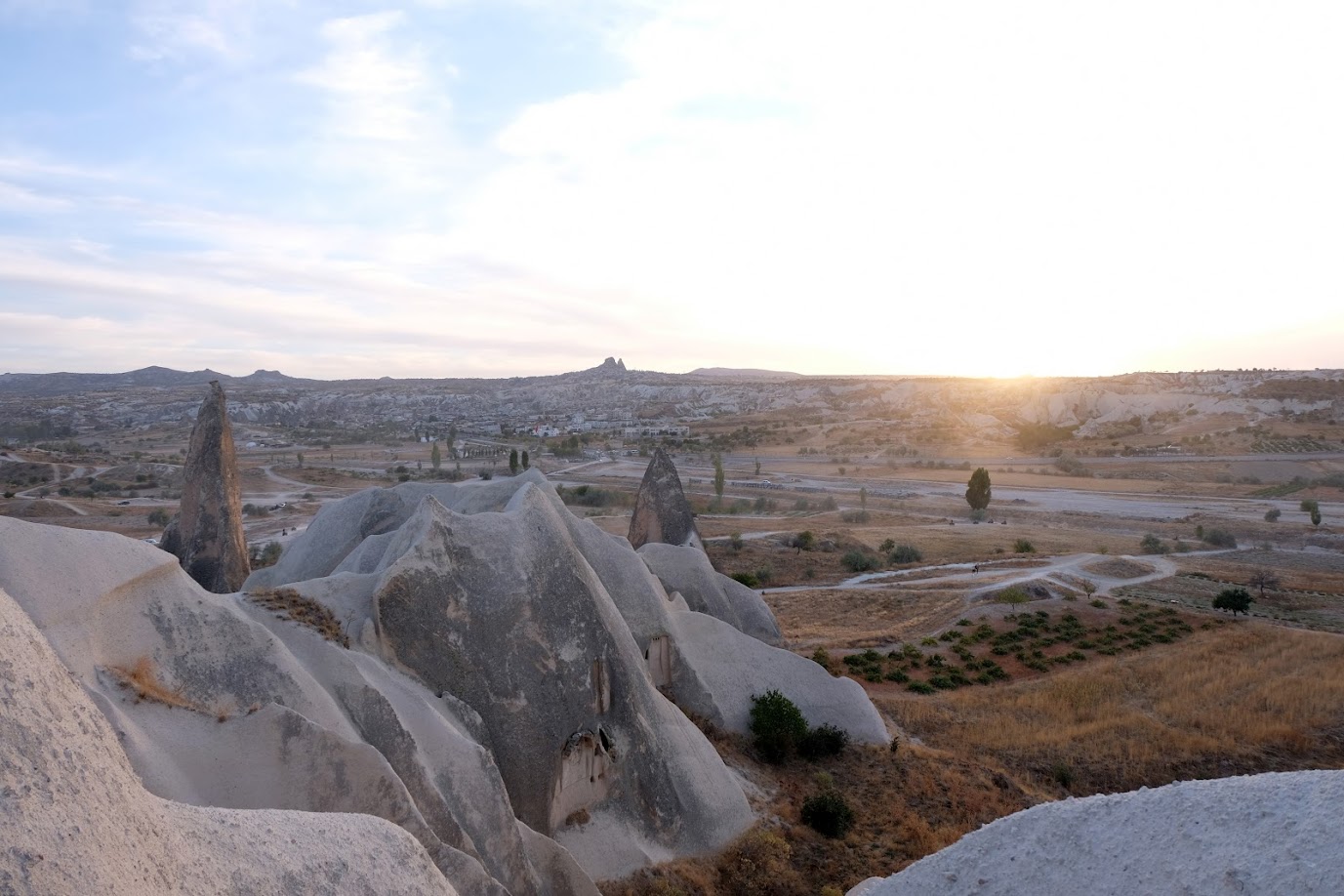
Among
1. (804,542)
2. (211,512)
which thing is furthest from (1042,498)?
(211,512)

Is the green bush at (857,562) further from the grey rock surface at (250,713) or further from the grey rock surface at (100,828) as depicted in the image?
the grey rock surface at (100,828)

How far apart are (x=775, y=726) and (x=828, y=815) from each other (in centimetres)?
253

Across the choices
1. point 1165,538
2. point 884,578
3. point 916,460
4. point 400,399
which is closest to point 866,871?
point 884,578

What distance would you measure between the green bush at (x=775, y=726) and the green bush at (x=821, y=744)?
0.60ft

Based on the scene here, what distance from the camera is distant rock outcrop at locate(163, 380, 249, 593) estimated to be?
1939 cm

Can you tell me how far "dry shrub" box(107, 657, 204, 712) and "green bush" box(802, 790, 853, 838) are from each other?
33.9 feet

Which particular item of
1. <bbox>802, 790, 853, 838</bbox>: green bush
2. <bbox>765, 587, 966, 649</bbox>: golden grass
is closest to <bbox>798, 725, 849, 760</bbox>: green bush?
<bbox>802, 790, 853, 838</bbox>: green bush

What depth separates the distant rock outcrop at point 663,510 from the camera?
28.5 meters

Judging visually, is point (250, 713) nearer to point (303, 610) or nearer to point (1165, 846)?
point (303, 610)

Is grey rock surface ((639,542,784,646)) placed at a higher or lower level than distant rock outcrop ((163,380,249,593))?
lower

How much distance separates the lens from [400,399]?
19212 centimetres

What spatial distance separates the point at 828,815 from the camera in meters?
14.6

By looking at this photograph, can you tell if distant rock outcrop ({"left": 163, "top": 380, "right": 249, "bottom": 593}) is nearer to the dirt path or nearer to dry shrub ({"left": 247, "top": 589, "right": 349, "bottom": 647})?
dry shrub ({"left": 247, "top": 589, "right": 349, "bottom": 647})

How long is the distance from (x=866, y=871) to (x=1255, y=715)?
15596 mm
